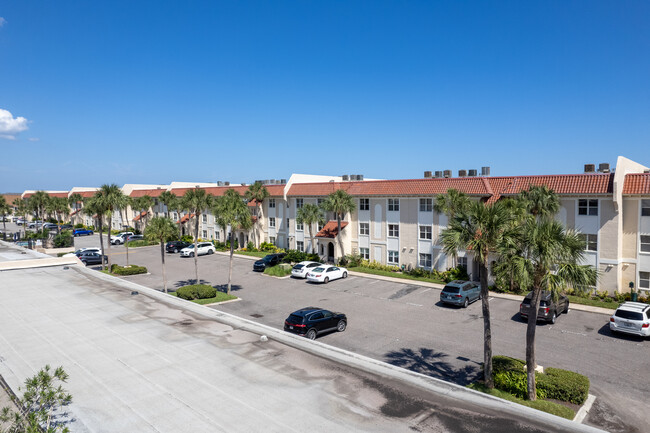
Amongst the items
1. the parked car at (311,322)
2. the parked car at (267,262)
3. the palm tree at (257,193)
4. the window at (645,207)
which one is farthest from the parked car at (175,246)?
the window at (645,207)

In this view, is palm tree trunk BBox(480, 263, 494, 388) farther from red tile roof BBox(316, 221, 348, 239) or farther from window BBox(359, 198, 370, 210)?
red tile roof BBox(316, 221, 348, 239)

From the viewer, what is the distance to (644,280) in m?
29.5

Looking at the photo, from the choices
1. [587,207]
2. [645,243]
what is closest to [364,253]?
[587,207]

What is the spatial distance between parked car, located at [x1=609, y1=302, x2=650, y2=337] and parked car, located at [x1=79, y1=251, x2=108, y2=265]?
53.1m

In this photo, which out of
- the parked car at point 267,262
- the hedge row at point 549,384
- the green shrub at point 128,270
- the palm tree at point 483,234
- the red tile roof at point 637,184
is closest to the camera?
the hedge row at point 549,384

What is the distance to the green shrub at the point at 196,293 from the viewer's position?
3119cm

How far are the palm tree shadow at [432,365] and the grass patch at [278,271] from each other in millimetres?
21958

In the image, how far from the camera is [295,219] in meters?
53.1

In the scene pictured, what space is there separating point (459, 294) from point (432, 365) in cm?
1075

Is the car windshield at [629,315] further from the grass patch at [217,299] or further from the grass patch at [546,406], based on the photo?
the grass patch at [217,299]

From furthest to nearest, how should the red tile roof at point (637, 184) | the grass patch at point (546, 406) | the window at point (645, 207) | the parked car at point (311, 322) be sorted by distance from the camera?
the window at point (645, 207) < the red tile roof at point (637, 184) < the parked car at point (311, 322) < the grass patch at point (546, 406)

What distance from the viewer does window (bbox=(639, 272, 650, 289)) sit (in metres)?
29.3

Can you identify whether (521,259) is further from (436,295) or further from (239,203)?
(239,203)

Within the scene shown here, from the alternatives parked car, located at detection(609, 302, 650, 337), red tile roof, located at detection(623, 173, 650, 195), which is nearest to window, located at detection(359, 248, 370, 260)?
red tile roof, located at detection(623, 173, 650, 195)
